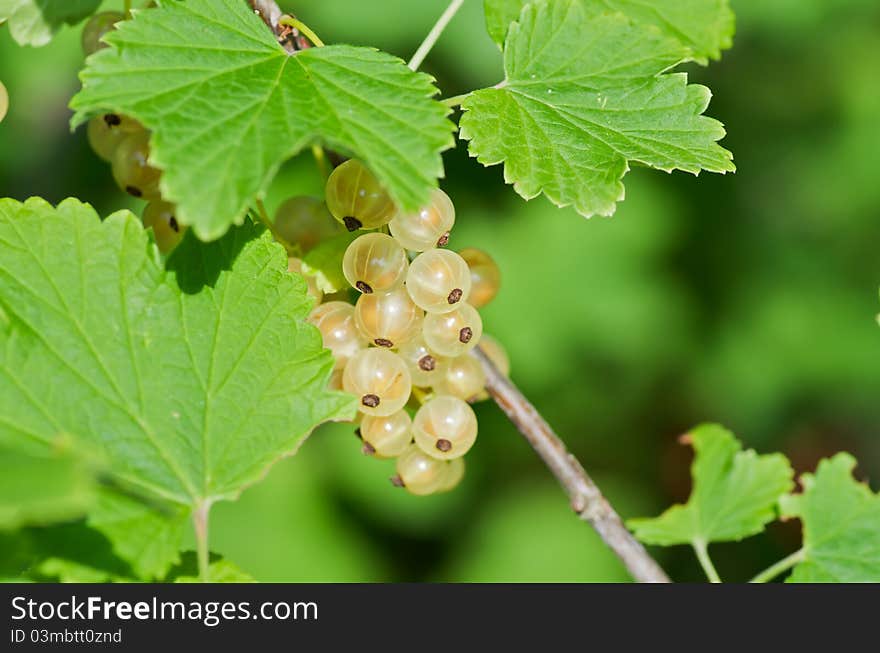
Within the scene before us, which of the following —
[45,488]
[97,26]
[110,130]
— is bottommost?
[45,488]

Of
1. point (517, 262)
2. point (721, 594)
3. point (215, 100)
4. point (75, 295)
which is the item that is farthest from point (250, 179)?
point (517, 262)

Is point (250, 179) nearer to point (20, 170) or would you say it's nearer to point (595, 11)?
point (595, 11)

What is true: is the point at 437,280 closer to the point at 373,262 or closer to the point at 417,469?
the point at 373,262

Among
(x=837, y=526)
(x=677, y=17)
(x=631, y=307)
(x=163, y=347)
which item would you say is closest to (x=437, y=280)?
(x=163, y=347)

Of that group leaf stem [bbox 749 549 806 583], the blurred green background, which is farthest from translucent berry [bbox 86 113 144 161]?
the blurred green background

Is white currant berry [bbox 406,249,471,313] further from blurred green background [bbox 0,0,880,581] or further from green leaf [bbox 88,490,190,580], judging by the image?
blurred green background [bbox 0,0,880,581]

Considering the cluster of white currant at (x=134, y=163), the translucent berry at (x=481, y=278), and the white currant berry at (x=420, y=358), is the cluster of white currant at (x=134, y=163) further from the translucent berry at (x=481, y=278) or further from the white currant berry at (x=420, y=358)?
the translucent berry at (x=481, y=278)

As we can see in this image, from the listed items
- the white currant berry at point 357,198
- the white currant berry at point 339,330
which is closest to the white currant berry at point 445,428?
the white currant berry at point 339,330
